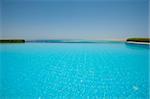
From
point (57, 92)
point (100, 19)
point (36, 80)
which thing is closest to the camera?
point (57, 92)

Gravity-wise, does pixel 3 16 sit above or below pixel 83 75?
above

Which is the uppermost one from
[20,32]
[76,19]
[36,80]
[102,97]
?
[76,19]

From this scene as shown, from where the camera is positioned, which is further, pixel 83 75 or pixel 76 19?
pixel 76 19

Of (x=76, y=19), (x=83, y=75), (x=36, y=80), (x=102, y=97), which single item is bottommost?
(x=102, y=97)

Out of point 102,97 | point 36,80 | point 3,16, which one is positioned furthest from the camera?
point 3,16

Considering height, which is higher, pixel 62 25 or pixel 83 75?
pixel 62 25

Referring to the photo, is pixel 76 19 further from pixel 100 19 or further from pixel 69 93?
pixel 69 93

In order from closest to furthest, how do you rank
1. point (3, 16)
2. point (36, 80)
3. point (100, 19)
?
point (36, 80) → point (3, 16) → point (100, 19)

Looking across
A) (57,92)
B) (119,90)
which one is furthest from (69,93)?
(119,90)

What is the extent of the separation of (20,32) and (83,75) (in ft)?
21.1

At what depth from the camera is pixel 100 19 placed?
10.2 m

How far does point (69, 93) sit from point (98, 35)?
7447 millimetres

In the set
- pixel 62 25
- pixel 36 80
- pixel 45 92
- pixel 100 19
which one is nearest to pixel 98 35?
pixel 100 19

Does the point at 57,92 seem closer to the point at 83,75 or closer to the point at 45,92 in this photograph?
the point at 45,92
